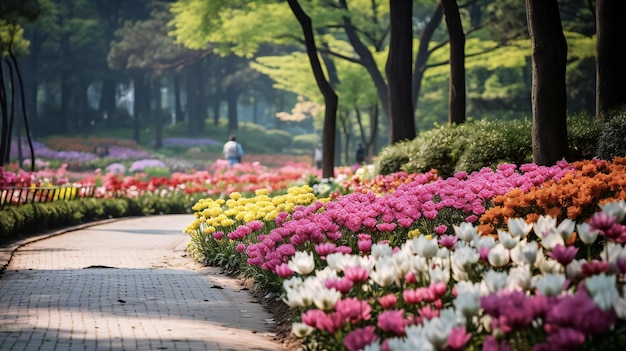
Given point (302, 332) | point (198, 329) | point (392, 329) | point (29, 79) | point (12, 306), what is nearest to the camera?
point (392, 329)

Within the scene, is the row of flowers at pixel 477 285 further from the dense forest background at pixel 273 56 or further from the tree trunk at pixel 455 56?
the tree trunk at pixel 455 56

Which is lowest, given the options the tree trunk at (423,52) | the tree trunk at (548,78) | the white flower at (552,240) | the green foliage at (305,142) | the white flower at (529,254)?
the green foliage at (305,142)

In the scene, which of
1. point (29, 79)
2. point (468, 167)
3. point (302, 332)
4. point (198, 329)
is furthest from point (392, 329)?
point (29, 79)

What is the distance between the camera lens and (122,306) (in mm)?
8164

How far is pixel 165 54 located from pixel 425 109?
17105 millimetres

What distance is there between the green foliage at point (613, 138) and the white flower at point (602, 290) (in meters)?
8.72

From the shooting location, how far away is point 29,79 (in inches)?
2510

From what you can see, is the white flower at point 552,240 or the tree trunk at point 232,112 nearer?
the white flower at point 552,240

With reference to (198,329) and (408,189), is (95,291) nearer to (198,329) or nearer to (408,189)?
(198,329)

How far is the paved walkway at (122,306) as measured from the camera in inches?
254

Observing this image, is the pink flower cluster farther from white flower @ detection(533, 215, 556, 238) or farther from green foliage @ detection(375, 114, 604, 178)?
green foliage @ detection(375, 114, 604, 178)

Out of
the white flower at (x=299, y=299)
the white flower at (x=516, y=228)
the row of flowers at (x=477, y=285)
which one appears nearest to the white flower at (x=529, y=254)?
the row of flowers at (x=477, y=285)

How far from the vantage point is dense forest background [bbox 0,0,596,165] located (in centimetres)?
3183

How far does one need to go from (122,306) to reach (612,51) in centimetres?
1008
